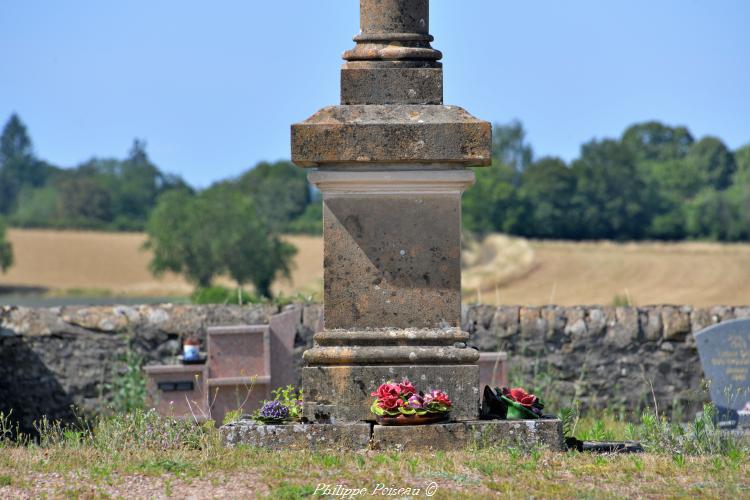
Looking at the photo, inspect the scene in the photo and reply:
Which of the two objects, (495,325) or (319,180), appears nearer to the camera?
(319,180)

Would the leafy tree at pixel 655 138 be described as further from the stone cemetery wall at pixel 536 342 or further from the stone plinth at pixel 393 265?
the stone plinth at pixel 393 265

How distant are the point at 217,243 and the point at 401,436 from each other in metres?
64.3

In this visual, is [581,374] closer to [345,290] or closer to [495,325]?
[495,325]

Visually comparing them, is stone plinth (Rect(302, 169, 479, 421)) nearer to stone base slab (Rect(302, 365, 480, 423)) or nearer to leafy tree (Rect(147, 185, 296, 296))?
stone base slab (Rect(302, 365, 480, 423))

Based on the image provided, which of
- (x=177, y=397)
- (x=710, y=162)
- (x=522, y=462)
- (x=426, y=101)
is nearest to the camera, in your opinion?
(x=522, y=462)

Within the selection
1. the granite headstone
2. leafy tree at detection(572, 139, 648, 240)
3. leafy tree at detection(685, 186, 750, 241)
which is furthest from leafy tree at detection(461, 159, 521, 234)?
the granite headstone

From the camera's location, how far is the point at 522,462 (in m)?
6.84

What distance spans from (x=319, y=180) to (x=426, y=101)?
2.87ft

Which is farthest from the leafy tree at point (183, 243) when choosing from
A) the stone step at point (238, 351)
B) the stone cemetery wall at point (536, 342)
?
the stone step at point (238, 351)

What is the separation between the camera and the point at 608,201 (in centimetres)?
8638

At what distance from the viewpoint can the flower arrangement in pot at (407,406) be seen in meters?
7.27

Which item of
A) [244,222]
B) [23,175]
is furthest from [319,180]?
[23,175]

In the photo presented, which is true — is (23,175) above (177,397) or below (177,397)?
above

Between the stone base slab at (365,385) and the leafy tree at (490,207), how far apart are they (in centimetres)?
6788
